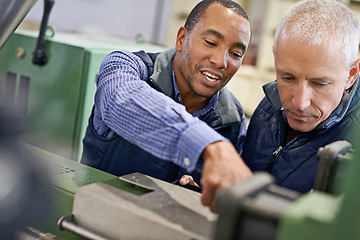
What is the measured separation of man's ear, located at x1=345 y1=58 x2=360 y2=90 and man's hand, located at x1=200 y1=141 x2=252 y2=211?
1.83 ft

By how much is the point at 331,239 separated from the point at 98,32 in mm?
3528

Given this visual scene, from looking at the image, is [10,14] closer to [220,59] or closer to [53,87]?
[220,59]

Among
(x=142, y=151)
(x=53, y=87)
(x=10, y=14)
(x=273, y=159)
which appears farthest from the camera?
(x=53, y=87)

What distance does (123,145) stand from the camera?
4.40ft

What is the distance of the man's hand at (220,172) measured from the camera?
691 mm

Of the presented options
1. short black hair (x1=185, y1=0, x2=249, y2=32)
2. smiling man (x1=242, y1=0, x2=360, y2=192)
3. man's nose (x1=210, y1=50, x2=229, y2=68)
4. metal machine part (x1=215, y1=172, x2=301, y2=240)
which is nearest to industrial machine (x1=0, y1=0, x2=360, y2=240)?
metal machine part (x1=215, y1=172, x2=301, y2=240)

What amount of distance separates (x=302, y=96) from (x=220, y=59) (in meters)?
0.40

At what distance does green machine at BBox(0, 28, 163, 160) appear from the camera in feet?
6.43

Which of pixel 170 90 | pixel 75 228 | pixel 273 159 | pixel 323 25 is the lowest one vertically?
pixel 75 228

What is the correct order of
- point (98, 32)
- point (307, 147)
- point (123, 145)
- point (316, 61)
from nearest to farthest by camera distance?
point (316, 61), point (307, 147), point (123, 145), point (98, 32)

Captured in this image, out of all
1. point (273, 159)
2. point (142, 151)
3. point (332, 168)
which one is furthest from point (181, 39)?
point (332, 168)

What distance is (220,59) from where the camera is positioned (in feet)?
4.58

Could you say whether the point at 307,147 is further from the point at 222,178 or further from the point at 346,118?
the point at 222,178

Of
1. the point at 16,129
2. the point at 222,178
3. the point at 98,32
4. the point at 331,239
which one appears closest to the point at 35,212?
the point at 16,129
